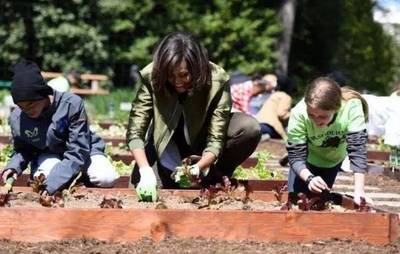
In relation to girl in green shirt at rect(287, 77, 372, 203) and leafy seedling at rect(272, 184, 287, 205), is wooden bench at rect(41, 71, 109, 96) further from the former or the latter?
leafy seedling at rect(272, 184, 287, 205)

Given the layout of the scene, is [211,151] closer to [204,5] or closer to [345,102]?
[345,102]

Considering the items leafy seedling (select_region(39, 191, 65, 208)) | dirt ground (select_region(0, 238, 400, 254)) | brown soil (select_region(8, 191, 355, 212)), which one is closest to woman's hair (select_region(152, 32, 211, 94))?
brown soil (select_region(8, 191, 355, 212))

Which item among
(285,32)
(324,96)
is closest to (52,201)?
(324,96)

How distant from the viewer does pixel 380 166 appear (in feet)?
36.8

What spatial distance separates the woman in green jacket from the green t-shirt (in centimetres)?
48

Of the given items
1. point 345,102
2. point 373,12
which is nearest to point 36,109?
point 345,102

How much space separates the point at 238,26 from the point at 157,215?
21.5 m

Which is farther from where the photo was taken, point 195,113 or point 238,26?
point 238,26

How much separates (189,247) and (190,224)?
24cm

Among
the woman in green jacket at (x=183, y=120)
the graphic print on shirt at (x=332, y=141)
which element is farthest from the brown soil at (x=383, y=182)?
the graphic print on shirt at (x=332, y=141)

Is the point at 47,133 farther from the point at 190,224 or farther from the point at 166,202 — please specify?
the point at 190,224

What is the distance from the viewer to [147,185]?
5.79 metres

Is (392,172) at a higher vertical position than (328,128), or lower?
lower

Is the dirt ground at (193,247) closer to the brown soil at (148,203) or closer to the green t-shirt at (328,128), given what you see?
the brown soil at (148,203)
